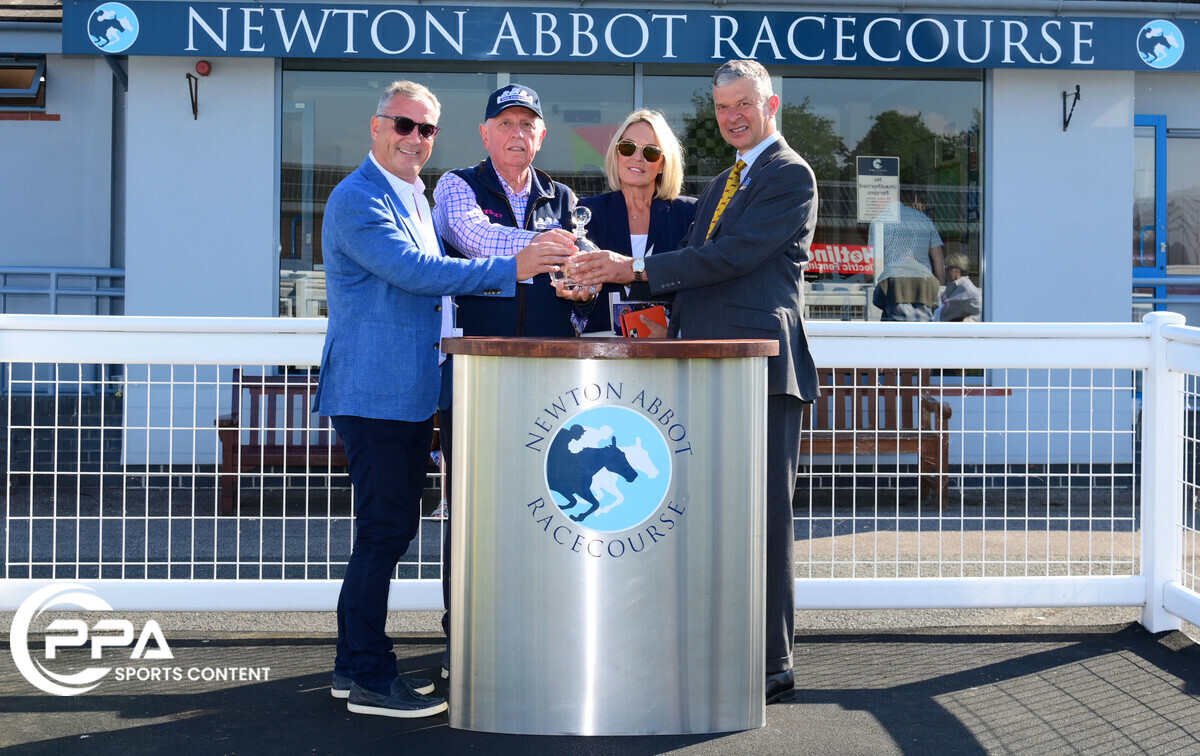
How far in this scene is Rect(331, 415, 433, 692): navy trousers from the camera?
3627 millimetres

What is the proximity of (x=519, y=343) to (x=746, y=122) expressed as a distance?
3.99 ft

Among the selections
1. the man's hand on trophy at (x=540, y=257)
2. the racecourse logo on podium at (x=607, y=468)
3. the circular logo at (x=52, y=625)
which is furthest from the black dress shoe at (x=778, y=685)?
the circular logo at (x=52, y=625)

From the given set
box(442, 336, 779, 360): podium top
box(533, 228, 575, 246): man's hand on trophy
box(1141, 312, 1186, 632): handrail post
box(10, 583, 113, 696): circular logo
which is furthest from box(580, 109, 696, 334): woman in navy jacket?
box(10, 583, 113, 696): circular logo

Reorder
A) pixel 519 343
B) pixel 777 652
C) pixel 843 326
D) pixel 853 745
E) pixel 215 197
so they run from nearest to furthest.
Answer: pixel 519 343, pixel 853 745, pixel 777 652, pixel 843 326, pixel 215 197

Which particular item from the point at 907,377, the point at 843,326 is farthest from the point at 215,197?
the point at 843,326

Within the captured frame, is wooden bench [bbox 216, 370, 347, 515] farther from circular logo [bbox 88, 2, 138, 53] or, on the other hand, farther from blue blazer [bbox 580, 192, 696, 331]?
circular logo [bbox 88, 2, 138, 53]

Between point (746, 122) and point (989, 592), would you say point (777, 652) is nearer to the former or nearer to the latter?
point (989, 592)

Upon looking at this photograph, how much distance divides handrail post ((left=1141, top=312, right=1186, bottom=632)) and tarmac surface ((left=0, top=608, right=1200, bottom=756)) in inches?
7.6

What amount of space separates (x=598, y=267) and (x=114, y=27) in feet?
19.5

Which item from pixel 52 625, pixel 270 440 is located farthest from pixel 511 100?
pixel 270 440

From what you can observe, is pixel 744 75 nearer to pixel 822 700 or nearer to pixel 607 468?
pixel 607 468

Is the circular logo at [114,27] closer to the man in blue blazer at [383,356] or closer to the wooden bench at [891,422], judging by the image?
the man in blue blazer at [383,356]

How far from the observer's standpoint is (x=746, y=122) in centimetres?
386

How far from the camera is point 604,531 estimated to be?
10.4 feet
